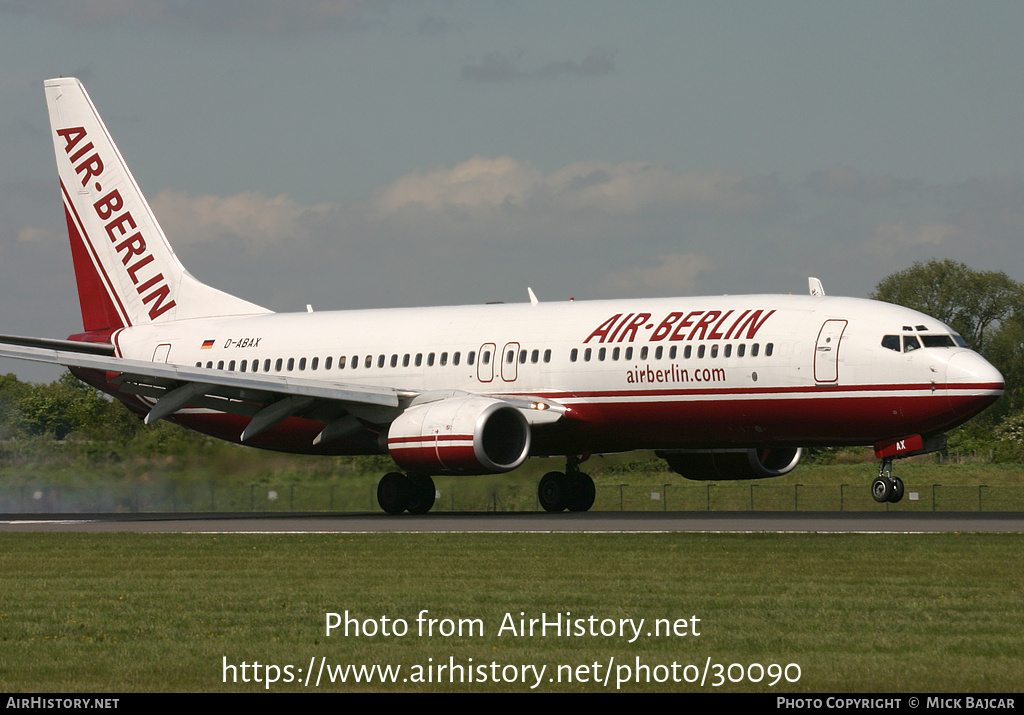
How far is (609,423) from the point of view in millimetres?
33625

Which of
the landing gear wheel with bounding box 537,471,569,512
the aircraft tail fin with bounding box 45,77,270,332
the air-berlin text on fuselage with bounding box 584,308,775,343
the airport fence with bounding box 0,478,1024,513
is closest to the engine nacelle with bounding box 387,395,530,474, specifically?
the air-berlin text on fuselage with bounding box 584,308,775,343

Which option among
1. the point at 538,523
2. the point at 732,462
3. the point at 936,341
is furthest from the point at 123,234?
the point at 936,341

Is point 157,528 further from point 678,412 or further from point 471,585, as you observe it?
point 471,585

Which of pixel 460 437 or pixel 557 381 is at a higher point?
pixel 557 381

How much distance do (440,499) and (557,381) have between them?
6757mm

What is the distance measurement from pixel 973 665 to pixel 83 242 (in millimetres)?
36201

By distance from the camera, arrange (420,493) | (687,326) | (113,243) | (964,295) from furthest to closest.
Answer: (964,295)
(113,243)
(420,493)
(687,326)

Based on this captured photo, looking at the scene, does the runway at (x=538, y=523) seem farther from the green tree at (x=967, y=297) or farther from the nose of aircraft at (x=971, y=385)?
the green tree at (x=967, y=297)

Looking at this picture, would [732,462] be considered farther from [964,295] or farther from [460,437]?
[964,295]

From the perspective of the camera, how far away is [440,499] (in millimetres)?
39625

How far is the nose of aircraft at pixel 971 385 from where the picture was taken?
96.7 ft
